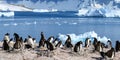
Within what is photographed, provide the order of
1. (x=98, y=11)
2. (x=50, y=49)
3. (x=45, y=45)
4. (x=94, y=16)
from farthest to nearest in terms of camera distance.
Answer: (x=94, y=16) < (x=98, y=11) < (x=45, y=45) < (x=50, y=49)

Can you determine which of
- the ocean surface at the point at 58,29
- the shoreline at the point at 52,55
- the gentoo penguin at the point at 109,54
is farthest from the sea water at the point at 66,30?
the gentoo penguin at the point at 109,54

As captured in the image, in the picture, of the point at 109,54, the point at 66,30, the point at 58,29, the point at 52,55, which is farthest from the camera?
the point at 58,29

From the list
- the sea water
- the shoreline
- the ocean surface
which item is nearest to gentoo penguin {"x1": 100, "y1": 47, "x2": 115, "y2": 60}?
the shoreline

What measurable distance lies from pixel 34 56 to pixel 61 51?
1.56m

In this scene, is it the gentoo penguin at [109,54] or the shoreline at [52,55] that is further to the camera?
the gentoo penguin at [109,54]

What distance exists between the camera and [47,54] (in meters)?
15.1

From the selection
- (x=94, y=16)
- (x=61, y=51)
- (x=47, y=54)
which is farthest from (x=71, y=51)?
(x=94, y=16)

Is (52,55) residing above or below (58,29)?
above

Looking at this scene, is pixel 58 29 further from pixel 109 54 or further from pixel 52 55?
pixel 109 54

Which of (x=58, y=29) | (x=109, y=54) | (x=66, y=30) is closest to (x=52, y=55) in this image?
(x=109, y=54)

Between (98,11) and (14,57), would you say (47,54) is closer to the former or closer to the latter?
(14,57)

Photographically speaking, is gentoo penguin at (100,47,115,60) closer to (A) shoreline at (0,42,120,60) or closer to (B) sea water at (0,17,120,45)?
(A) shoreline at (0,42,120,60)

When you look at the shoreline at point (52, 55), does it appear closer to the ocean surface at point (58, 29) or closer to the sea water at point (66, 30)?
the sea water at point (66, 30)

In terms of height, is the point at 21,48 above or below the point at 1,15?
above
